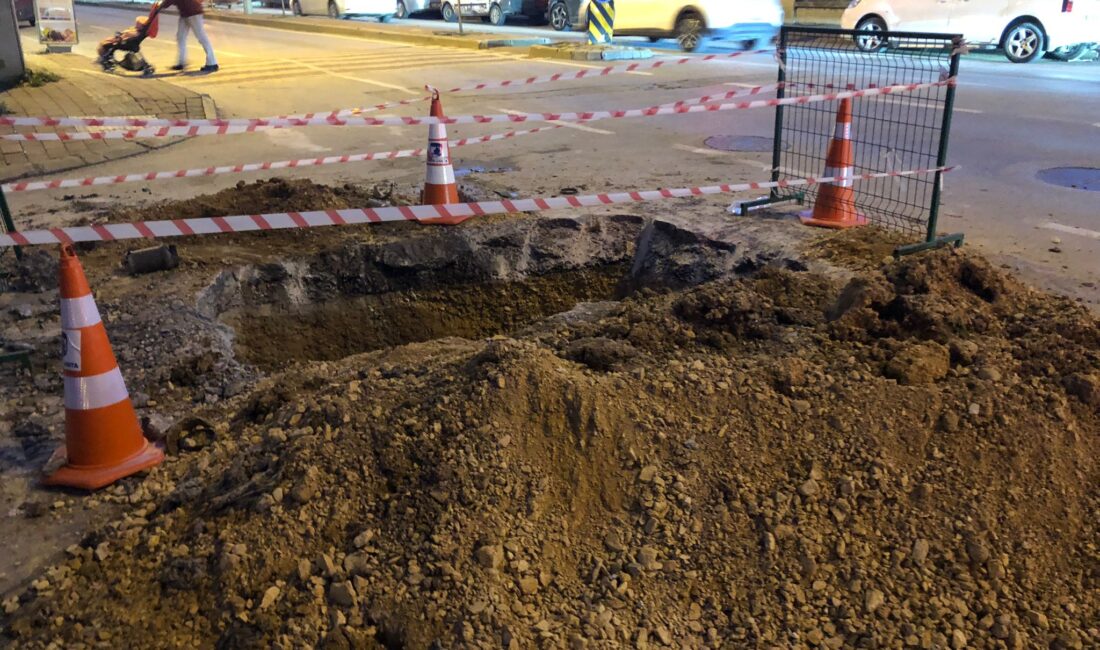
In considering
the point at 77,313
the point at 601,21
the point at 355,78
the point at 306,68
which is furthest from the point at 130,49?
the point at 77,313

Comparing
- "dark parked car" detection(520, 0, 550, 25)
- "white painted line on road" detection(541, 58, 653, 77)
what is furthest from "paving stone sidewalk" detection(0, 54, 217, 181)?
"dark parked car" detection(520, 0, 550, 25)

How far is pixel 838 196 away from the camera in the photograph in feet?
20.8

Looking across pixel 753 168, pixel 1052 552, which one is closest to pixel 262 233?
Answer: pixel 753 168

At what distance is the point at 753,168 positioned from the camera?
8.52m

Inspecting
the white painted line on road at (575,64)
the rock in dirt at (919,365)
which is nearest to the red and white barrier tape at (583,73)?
the white painted line on road at (575,64)

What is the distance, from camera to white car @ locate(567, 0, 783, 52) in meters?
18.8

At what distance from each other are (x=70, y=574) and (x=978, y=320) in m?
3.87

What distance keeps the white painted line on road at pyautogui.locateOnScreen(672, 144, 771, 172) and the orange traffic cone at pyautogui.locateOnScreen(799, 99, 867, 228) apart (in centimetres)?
208

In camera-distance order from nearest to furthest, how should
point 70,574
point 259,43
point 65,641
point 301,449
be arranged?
point 65,641 < point 70,574 < point 301,449 < point 259,43

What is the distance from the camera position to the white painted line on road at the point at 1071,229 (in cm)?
629

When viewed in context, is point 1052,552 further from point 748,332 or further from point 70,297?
point 70,297

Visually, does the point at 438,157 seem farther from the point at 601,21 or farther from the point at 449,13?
the point at 449,13

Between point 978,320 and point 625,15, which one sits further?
point 625,15

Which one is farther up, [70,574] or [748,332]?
[748,332]
